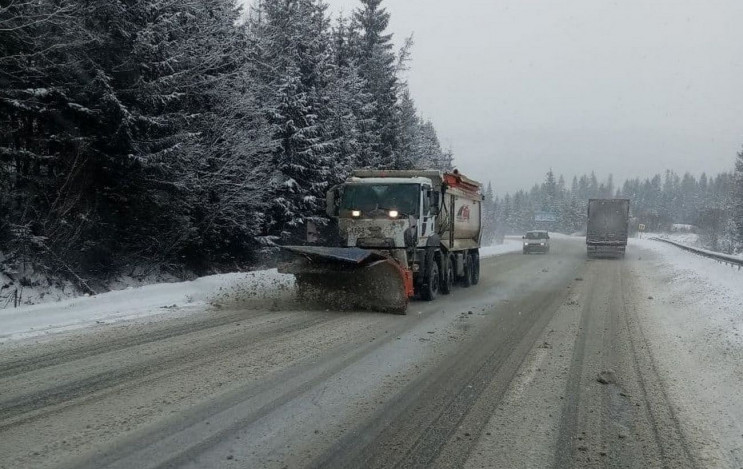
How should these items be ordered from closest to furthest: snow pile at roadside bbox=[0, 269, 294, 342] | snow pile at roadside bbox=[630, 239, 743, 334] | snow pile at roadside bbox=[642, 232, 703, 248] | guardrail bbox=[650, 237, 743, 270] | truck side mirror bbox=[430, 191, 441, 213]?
snow pile at roadside bbox=[0, 269, 294, 342]
snow pile at roadside bbox=[630, 239, 743, 334]
truck side mirror bbox=[430, 191, 441, 213]
guardrail bbox=[650, 237, 743, 270]
snow pile at roadside bbox=[642, 232, 703, 248]

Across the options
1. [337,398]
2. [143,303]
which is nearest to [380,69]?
[143,303]

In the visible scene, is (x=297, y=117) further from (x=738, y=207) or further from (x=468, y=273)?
(x=738, y=207)

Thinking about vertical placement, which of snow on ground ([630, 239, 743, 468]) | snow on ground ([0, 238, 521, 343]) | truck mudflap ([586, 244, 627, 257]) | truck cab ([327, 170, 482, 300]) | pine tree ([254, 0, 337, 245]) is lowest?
snow on ground ([630, 239, 743, 468])

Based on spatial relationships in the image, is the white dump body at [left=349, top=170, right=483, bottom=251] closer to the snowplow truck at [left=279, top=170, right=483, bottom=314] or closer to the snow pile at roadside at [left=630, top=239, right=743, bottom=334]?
the snowplow truck at [left=279, top=170, right=483, bottom=314]

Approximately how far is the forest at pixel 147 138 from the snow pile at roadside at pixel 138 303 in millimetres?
2082

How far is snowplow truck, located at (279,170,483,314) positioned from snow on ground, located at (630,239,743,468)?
181 inches

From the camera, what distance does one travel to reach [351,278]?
11188 mm

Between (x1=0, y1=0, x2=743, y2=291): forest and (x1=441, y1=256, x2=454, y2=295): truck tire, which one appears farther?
(x1=441, y1=256, x2=454, y2=295): truck tire

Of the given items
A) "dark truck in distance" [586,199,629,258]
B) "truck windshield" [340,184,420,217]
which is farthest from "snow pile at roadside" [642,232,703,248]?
"truck windshield" [340,184,420,217]

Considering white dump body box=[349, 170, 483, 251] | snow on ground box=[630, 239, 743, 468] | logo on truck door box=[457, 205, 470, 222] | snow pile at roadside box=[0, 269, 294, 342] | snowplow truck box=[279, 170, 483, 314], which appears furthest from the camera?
logo on truck door box=[457, 205, 470, 222]

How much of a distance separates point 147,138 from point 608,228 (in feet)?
97.2

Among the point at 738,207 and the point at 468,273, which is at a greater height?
the point at 738,207

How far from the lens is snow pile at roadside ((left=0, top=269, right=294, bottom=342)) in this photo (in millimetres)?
8227

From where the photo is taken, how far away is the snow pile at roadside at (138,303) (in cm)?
823
